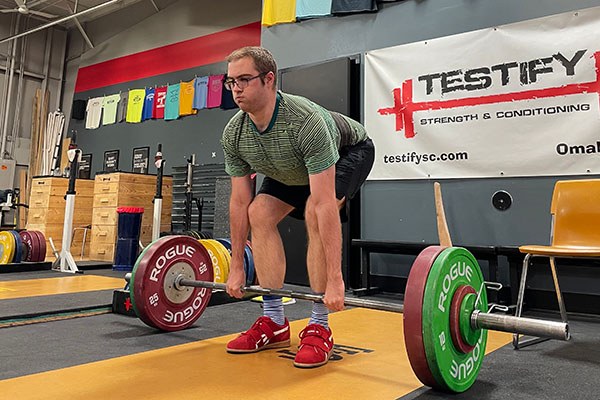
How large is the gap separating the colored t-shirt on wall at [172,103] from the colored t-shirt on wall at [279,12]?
8.81 feet

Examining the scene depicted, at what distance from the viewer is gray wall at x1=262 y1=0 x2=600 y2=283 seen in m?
2.75

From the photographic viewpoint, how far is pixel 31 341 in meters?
1.78

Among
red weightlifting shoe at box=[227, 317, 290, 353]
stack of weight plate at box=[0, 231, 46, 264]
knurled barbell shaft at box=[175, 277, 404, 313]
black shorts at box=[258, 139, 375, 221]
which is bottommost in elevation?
red weightlifting shoe at box=[227, 317, 290, 353]

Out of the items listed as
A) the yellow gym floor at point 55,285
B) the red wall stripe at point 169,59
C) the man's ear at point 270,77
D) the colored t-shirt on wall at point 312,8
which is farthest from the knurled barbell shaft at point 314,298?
the red wall stripe at point 169,59

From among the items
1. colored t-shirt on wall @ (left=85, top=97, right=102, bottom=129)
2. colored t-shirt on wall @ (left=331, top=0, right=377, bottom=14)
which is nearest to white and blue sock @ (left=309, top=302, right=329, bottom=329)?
colored t-shirt on wall @ (left=331, top=0, right=377, bottom=14)

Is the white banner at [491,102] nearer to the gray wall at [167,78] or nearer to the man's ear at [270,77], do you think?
the man's ear at [270,77]

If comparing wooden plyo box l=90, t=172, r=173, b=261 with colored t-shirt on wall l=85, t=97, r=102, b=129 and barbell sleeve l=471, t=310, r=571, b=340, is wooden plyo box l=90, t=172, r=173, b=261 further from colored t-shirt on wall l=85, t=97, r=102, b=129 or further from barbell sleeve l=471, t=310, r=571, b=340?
barbell sleeve l=471, t=310, r=571, b=340

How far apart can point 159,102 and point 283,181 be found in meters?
5.44

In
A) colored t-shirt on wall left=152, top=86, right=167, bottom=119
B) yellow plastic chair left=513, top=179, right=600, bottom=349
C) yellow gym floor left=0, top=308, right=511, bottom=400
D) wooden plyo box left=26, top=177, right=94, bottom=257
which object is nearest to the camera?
yellow gym floor left=0, top=308, right=511, bottom=400

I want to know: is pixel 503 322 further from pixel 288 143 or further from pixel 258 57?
pixel 258 57

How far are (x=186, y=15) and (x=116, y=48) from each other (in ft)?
5.37

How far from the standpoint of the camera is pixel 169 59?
21.9 ft

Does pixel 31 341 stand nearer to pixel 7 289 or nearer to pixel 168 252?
pixel 168 252

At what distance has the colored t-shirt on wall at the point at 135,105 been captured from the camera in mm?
6773
